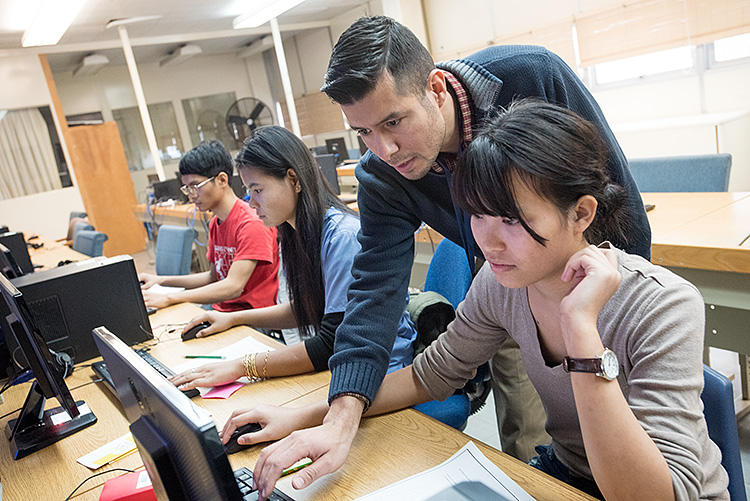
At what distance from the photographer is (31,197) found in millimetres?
7453

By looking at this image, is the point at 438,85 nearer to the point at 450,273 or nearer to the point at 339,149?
the point at 450,273

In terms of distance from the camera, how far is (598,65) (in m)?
5.99

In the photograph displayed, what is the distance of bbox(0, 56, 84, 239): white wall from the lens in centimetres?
708

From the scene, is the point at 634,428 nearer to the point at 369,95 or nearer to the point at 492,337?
the point at 492,337

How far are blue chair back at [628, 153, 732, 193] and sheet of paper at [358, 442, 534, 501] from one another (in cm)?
209

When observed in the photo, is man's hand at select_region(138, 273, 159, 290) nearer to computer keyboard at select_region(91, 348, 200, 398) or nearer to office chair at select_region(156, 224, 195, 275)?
office chair at select_region(156, 224, 195, 275)

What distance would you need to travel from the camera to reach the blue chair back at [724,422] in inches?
32.0

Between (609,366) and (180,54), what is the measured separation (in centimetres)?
867

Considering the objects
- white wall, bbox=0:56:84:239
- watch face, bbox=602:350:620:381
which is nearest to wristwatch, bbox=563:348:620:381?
watch face, bbox=602:350:620:381

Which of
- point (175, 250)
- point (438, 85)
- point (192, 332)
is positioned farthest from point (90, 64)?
point (438, 85)

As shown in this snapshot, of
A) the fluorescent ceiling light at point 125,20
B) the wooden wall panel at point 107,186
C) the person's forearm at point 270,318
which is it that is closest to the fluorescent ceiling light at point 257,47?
the fluorescent ceiling light at point 125,20

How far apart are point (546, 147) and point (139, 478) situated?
3.08ft

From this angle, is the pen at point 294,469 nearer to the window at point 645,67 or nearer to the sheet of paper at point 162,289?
the sheet of paper at point 162,289

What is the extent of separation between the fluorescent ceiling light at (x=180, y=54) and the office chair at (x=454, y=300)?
7.60m
